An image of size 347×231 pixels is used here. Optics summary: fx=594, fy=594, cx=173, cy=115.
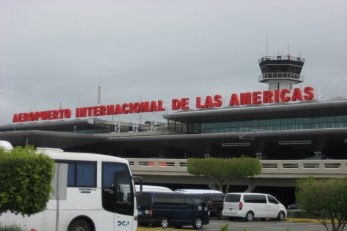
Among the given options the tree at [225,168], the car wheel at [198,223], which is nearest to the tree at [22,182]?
the car wheel at [198,223]

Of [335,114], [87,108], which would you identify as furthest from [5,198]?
[87,108]

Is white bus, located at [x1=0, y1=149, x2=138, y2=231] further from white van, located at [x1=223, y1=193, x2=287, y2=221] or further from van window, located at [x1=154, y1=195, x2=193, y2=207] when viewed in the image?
white van, located at [x1=223, y1=193, x2=287, y2=221]

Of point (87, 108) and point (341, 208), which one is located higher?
point (87, 108)

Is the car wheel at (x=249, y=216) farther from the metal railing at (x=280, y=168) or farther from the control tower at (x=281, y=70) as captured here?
the control tower at (x=281, y=70)

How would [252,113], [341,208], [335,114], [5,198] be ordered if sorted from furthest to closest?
[252,113] → [335,114] → [341,208] → [5,198]

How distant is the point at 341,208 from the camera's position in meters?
19.5

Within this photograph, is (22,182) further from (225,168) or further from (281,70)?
(281,70)

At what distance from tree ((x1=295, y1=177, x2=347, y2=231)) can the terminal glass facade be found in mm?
51717

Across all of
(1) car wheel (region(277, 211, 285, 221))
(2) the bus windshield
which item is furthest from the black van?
(1) car wheel (region(277, 211, 285, 221))

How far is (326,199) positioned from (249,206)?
2000 cm

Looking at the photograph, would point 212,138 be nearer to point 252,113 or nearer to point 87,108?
point 252,113

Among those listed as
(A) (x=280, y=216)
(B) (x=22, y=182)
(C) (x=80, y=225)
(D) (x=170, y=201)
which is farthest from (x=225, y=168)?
(B) (x=22, y=182)

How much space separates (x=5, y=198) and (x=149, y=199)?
15.7 m

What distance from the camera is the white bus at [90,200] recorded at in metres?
18.7
